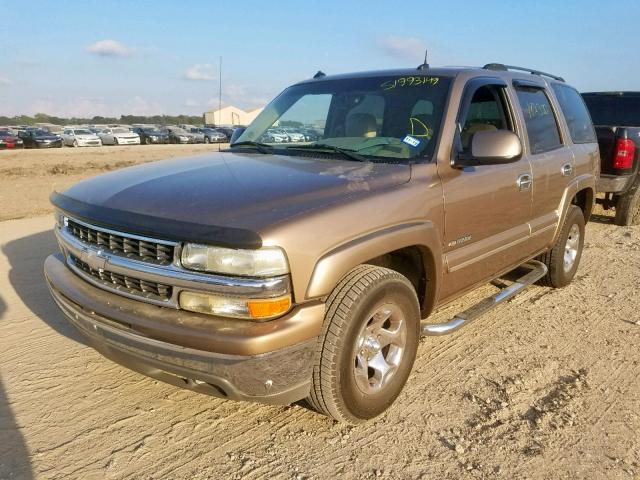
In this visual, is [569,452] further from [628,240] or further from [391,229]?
[628,240]

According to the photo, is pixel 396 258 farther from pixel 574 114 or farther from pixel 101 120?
pixel 101 120

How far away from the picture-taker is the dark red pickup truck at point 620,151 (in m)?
7.20

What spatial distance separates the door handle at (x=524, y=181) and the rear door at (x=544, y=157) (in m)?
0.09

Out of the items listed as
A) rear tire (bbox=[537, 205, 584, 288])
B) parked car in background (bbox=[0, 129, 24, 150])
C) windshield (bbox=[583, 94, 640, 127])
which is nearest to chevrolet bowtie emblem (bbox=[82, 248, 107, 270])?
rear tire (bbox=[537, 205, 584, 288])

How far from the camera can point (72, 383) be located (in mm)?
3211

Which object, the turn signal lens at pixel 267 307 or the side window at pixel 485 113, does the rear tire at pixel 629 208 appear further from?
the turn signal lens at pixel 267 307

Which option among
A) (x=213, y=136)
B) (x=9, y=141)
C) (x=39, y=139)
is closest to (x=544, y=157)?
(x=9, y=141)

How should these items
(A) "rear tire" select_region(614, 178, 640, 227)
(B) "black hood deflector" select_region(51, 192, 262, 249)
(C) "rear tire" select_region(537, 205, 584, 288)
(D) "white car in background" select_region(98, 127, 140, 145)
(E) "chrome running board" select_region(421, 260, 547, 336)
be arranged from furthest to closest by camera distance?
(D) "white car in background" select_region(98, 127, 140, 145) → (A) "rear tire" select_region(614, 178, 640, 227) → (C) "rear tire" select_region(537, 205, 584, 288) → (E) "chrome running board" select_region(421, 260, 547, 336) → (B) "black hood deflector" select_region(51, 192, 262, 249)

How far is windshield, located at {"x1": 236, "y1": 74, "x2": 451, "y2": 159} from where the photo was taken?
3336 mm

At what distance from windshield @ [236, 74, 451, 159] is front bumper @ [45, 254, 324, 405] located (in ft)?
4.71

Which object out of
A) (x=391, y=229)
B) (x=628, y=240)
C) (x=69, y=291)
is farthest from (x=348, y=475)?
(x=628, y=240)

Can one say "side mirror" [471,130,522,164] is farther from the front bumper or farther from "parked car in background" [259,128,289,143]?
the front bumper

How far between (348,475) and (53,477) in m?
1.35

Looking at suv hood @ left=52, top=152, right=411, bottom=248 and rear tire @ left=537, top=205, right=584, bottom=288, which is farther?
rear tire @ left=537, top=205, right=584, bottom=288
